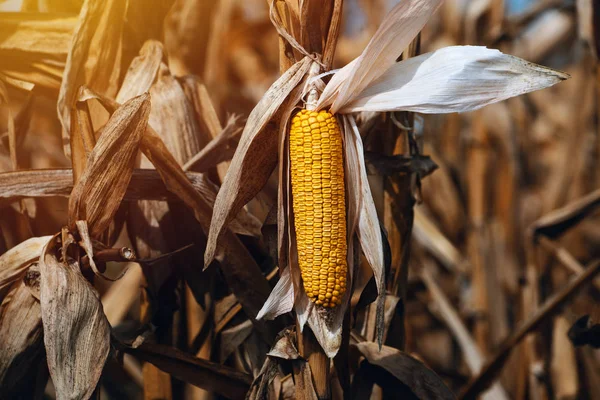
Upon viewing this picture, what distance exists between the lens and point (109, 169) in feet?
2.74

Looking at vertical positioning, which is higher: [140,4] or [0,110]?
[140,4]

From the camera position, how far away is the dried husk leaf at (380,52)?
727mm

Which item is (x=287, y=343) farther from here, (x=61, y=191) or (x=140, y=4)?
(x=140, y=4)

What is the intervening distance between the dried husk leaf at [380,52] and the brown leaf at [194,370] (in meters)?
0.43

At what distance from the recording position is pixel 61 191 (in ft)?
2.97

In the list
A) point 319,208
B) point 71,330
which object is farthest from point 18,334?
point 319,208

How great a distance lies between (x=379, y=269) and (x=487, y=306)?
144 cm

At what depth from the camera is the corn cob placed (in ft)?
2.32

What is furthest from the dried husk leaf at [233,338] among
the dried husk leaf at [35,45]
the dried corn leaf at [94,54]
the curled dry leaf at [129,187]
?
the dried husk leaf at [35,45]

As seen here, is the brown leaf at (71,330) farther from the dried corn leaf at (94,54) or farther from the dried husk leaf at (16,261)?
the dried corn leaf at (94,54)

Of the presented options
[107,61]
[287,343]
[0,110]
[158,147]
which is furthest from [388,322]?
[0,110]

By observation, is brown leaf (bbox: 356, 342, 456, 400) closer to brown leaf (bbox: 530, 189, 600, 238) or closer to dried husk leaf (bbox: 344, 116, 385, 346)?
dried husk leaf (bbox: 344, 116, 385, 346)

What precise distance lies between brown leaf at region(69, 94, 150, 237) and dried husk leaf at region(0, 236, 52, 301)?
6 cm

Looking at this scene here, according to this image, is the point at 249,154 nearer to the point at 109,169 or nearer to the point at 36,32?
the point at 109,169
